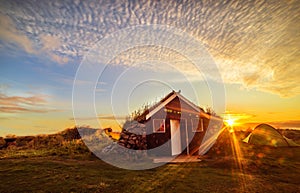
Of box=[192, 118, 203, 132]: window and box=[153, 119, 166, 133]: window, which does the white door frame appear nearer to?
box=[153, 119, 166, 133]: window

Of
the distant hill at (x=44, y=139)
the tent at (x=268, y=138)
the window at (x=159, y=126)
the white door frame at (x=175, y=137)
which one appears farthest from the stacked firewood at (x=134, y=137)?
the tent at (x=268, y=138)

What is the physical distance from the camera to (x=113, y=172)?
10602mm

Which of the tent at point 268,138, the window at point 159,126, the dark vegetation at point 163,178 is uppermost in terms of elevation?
the window at point 159,126

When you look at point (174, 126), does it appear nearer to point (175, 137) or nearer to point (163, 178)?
point (175, 137)

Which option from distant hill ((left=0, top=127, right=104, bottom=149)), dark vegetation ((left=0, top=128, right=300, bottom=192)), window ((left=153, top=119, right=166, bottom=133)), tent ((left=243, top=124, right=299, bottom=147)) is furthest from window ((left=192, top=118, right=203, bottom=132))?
distant hill ((left=0, top=127, right=104, bottom=149))

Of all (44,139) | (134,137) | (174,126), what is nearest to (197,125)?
(174,126)

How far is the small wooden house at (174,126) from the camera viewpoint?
16375 mm

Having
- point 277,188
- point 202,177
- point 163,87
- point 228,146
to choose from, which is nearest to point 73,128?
point 163,87

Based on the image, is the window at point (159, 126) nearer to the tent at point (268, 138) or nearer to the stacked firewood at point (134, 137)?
the stacked firewood at point (134, 137)

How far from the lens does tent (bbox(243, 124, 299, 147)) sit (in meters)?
21.5

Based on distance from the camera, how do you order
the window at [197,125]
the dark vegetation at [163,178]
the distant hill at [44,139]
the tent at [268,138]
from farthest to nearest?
the distant hill at [44,139], the tent at [268,138], the window at [197,125], the dark vegetation at [163,178]

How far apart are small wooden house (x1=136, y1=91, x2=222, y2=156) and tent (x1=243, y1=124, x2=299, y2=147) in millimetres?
7949

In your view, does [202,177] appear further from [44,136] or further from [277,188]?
[44,136]

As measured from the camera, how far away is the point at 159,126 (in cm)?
1659
